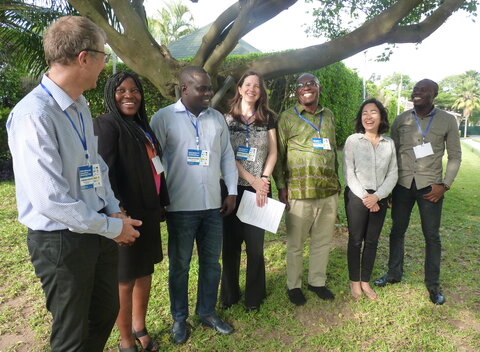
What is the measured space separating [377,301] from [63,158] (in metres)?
3.21

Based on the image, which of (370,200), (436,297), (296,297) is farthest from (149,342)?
(436,297)

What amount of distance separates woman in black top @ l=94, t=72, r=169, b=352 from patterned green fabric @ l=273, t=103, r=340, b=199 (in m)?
1.28

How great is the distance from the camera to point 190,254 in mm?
2844

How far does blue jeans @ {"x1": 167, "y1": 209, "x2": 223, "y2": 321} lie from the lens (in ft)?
9.13

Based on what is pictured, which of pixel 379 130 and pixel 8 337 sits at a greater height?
pixel 379 130

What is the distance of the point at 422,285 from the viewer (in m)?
3.87

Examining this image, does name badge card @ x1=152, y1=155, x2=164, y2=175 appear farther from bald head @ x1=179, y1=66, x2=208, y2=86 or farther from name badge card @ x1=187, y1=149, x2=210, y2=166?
bald head @ x1=179, y1=66, x2=208, y2=86

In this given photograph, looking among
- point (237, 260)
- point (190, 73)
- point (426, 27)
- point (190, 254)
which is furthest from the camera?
point (426, 27)

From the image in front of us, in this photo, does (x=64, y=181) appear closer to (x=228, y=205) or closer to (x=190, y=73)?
(x=190, y=73)

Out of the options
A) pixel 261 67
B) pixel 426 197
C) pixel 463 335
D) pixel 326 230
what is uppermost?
pixel 261 67

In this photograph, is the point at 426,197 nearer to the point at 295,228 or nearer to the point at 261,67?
the point at 295,228

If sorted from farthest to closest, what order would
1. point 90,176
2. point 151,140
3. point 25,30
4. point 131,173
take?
point 25,30 → point 151,140 → point 131,173 → point 90,176

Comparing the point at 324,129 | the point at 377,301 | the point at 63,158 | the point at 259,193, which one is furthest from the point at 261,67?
the point at 63,158

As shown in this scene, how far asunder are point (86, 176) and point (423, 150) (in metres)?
3.09
